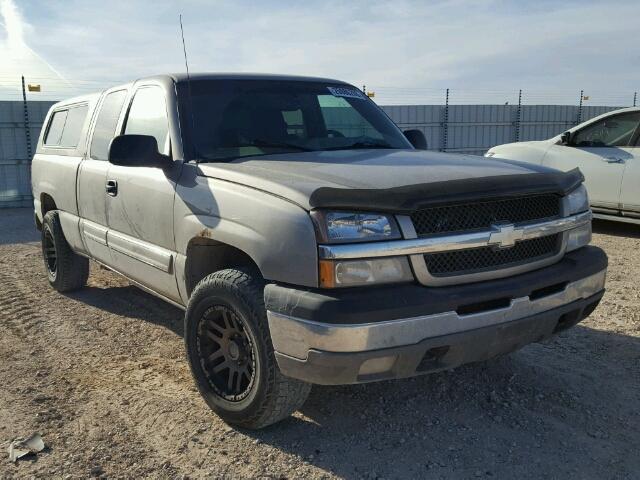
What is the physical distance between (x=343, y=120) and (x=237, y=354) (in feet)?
6.43

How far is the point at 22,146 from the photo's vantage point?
534 inches

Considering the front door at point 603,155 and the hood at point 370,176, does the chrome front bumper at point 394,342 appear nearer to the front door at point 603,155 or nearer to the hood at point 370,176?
the hood at point 370,176

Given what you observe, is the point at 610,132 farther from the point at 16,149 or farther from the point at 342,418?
the point at 16,149

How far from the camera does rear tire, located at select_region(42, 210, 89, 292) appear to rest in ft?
→ 17.8

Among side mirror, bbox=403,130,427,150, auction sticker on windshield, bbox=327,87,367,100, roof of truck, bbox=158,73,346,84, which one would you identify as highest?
roof of truck, bbox=158,73,346,84

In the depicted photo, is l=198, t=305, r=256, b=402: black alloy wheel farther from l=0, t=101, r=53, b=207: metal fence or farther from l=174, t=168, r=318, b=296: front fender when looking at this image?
l=0, t=101, r=53, b=207: metal fence

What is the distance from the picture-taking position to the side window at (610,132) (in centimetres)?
760

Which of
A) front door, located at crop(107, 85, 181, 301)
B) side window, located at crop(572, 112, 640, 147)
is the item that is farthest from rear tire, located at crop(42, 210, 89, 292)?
side window, located at crop(572, 112, 640, 147)

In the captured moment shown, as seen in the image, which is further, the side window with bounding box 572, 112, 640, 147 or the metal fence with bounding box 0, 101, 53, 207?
the metal fence with bounding box 0, 101, 53, 207

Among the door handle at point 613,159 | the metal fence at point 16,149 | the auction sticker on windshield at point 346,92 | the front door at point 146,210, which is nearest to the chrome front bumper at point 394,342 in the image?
the front door at point 146,210

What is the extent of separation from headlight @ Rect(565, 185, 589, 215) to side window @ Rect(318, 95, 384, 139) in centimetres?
140

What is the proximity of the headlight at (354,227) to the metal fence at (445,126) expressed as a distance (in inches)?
515

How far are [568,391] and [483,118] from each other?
15.5m

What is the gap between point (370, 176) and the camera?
9.26 ft
